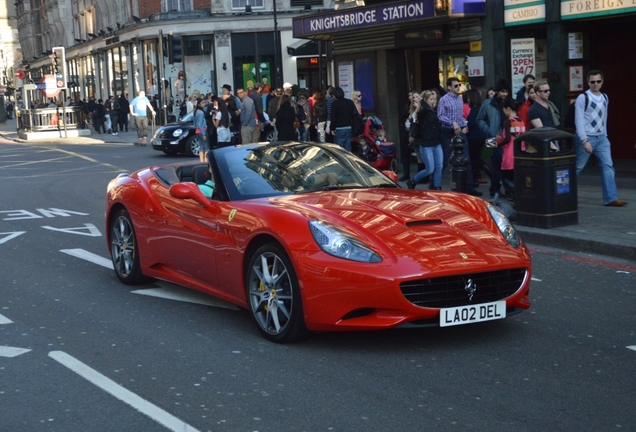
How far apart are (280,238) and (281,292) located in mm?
371

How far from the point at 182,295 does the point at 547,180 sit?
4.89m

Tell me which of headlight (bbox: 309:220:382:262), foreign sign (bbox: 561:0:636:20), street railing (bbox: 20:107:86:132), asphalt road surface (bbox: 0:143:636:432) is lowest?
asphalt road surface (bbox: 0:143:636:432)

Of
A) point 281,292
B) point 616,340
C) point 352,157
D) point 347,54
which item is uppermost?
point 347,54

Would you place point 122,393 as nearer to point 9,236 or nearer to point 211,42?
point 9,236

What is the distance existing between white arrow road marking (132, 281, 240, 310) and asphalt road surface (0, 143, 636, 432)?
0.07 feet

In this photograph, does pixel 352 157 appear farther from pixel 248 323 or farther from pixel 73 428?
pixel 73 428

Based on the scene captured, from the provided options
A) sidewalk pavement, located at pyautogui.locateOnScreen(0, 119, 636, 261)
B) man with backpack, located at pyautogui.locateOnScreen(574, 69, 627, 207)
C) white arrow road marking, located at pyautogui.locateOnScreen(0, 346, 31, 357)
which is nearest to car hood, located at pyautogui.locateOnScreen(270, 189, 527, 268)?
white arrow road marking, located at pyautogui.locateOnScreen(0, 346, 31, 357)

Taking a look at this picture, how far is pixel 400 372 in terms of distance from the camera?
5934 millimetres

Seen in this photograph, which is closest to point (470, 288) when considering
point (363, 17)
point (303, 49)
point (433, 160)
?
point (433, 160)

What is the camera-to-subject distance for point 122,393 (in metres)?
5.66

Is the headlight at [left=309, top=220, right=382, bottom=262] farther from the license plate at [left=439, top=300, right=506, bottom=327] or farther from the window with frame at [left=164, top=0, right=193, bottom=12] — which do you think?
the window with frame at [left=164, top=0, right=193, bottom=12]

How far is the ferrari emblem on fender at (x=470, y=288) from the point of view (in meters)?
6.34

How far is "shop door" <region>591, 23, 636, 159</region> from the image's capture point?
17.4 m

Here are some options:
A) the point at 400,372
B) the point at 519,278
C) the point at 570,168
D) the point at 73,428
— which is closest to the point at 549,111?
the point at 570,168
